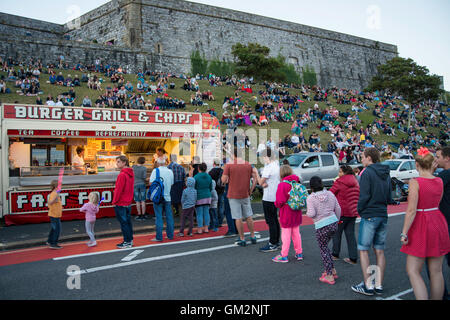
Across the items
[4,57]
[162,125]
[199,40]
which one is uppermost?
[199,40]

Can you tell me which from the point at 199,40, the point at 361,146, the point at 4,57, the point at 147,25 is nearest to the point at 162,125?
the point at 361,146

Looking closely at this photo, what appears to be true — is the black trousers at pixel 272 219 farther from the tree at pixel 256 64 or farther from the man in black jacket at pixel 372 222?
the tree at pixel 256 64

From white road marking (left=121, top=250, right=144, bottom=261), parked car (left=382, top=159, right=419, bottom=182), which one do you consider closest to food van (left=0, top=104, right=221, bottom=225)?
white road marking (left=121, top=250, right=144, bottom=261)

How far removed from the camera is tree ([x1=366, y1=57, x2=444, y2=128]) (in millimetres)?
44188

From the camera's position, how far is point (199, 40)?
44.7 metres

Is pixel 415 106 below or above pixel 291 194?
above

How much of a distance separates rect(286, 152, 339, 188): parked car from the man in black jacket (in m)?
9.52

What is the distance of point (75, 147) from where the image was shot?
11125 mm

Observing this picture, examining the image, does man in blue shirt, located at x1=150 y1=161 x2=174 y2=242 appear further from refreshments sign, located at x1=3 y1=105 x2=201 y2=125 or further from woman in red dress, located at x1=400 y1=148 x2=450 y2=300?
woman in red dress, located at x1=400 y1=148 x2=450 y2=300

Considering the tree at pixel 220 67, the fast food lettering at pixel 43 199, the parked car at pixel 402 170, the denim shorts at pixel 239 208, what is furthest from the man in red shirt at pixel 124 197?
the tree at pixel 220 67

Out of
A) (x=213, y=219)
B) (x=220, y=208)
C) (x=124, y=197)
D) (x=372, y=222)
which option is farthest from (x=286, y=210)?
(x=220, y=208)

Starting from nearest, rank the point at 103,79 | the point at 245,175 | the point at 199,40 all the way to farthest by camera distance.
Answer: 1. the point at 245,175
2. the point at 103,79
3. the point at 199,40

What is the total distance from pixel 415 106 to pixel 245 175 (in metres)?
46.9

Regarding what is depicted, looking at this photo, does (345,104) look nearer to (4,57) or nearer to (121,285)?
(4,57)
